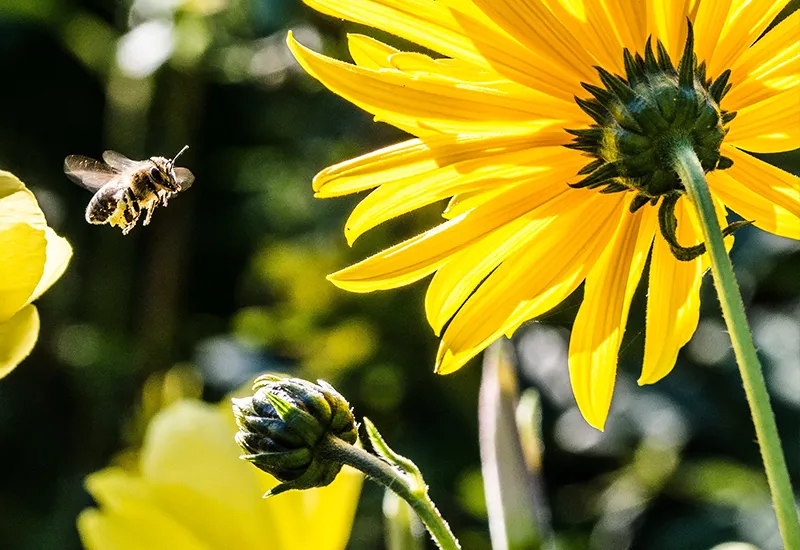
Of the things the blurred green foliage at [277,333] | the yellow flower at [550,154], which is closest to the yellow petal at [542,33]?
the yellow flower at [550,154]

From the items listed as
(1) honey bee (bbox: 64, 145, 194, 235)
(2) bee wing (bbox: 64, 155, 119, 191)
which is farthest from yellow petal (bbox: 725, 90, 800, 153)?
(2) bee wing (bbox: 64, 155, 119, 191)

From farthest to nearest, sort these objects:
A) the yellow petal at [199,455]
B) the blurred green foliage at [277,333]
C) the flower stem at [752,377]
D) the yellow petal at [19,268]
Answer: the blurred green foliage at [277,333] < the yellow petal at [199,455] < the yellow petal at [19,268] < the flower stem at [752,377]

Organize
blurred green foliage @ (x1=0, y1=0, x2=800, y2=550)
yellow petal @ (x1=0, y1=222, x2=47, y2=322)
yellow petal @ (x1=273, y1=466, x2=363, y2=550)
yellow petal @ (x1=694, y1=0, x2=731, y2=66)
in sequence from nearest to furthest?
yellow petal @ (x1=0, y1=222, x2=47, y2=322), yellow petal @ (x1=694, y1=0, x2=731, y2=66), yellow petal @ (x1=273, y1=466, x2=363, y2=550), blurred green foliage @ (x1=0, y1=0, x2=800, y2=550)

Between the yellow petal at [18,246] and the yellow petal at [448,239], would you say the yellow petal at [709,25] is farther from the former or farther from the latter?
the yellow petal at [18,246]

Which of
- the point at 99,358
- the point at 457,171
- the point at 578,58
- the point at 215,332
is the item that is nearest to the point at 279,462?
the point at 457,171

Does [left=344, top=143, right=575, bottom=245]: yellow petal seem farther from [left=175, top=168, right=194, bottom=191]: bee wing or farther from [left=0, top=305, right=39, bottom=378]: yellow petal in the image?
[left=175, top=168, right=194, bottom=191]: bee wing

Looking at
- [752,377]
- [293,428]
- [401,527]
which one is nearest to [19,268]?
[293,428]
